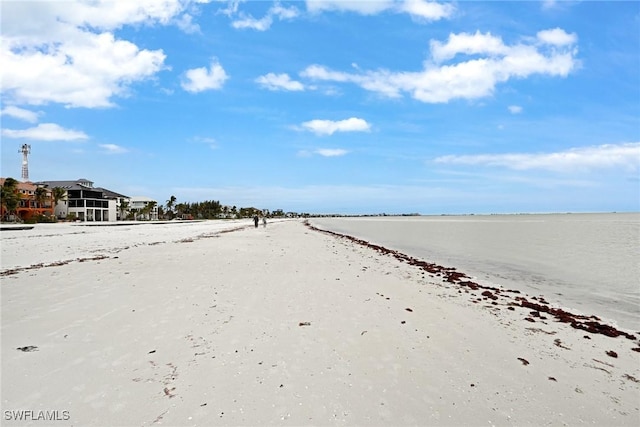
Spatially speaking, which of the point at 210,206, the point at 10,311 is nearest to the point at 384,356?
the point at 10,311

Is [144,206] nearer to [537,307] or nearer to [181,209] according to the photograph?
[181,209]

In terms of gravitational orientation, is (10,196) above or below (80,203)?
above

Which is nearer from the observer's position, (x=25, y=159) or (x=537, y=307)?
(x=537, y=307)

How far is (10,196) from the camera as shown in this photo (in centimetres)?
6994

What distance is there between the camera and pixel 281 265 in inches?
565

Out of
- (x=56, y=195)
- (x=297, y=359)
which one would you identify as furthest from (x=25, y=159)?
(x=297, y=359)

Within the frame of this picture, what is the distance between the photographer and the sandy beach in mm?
3959

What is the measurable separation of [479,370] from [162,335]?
17.6 ft

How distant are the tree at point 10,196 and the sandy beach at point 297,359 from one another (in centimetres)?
8185

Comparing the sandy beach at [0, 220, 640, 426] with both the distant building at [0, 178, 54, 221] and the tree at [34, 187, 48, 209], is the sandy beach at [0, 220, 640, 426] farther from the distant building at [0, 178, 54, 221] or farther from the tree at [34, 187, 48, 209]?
the tree at [34, 187, 48, 209]

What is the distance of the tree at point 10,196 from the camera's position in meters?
69.6

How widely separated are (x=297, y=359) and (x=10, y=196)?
9107cm

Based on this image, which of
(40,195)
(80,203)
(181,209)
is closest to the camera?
(40,195)

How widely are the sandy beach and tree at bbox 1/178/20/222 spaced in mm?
81854
